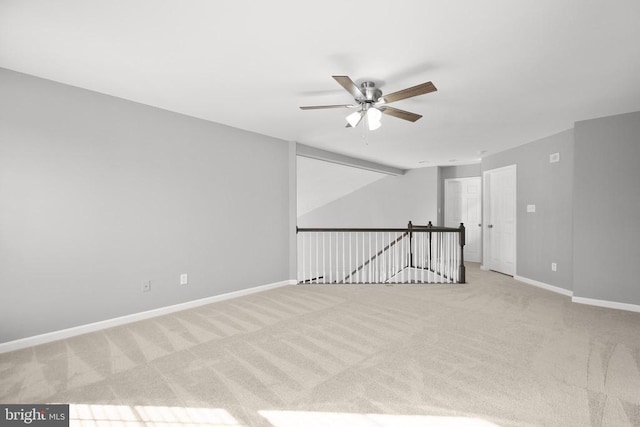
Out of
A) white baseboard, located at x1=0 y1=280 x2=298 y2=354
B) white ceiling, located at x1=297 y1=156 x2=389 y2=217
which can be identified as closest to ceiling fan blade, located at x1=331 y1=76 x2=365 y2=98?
white baseboard, located at x1=0 y1=280 x2=298 y2=354

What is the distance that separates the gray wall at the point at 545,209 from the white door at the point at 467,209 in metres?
1.99

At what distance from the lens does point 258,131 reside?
4523 mm

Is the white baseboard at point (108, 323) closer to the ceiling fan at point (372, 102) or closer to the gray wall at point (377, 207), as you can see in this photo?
the ceiling fan at point (372, 102)

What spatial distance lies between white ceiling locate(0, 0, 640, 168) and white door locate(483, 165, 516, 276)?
2.22m

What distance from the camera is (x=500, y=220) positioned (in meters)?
5.98

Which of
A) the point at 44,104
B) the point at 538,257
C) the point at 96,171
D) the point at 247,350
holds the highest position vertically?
the point at 44,104

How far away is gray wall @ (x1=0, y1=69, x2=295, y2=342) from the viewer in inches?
105

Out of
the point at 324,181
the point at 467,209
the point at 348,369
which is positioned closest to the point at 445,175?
the point at 467,209

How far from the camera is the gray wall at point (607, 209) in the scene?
370 centimetres

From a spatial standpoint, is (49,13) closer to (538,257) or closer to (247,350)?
(247,350)

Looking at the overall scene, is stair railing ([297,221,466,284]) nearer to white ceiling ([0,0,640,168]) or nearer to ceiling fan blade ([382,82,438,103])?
white ceiling ([0,0,640,168])

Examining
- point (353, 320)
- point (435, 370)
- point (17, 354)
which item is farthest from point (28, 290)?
point (435, 370)

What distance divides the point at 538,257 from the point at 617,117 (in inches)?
90.6

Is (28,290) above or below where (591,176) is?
below
